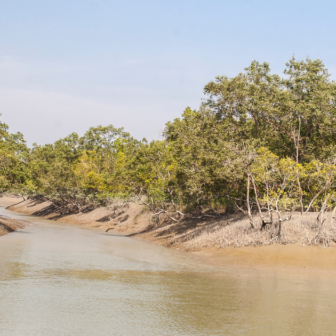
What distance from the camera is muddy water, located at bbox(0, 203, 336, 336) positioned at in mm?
10828

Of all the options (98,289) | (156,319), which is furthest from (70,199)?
(156,319)

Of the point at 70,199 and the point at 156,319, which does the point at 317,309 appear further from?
the point at 70,199

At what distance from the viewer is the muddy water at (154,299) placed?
10.8 metres

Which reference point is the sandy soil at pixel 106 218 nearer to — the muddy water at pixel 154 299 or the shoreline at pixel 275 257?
the shoreline at pixel 275 257

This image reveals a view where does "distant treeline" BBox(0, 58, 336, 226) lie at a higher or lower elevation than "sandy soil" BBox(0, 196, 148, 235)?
higher

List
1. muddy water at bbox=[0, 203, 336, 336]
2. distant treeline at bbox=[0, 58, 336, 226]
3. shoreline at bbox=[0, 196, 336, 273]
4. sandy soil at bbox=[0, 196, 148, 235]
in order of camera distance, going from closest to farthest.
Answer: muddy water at bbox=[0, 203, 336, 336]
shoreline at bbox=[0, 196, 336, 273]
distant treeline at bbox=[0, 58, 336, 226]
sandy soil at bbox=[0, 196, 148, 235]

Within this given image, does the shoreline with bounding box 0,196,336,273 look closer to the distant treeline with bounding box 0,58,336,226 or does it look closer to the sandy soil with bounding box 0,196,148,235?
the distant treeline with bounding box 0,58,336,226

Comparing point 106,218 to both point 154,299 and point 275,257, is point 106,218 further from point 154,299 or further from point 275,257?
point 154,299

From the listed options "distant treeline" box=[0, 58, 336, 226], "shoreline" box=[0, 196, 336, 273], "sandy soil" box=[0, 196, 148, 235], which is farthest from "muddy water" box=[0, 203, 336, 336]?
"sandy soil" box=[0, 196, 148, 235]

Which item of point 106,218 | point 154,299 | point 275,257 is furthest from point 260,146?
point 106,218

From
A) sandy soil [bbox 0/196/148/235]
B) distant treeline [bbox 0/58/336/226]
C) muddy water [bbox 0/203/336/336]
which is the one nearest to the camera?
muddy water [bbox 0/203/336/336]

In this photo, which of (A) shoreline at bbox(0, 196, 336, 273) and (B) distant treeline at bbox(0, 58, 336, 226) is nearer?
(A) shoreline at bbox(0, 196, 336, 273)

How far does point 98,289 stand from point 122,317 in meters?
3.66

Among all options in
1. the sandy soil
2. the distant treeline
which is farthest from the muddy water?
the sandy soil
